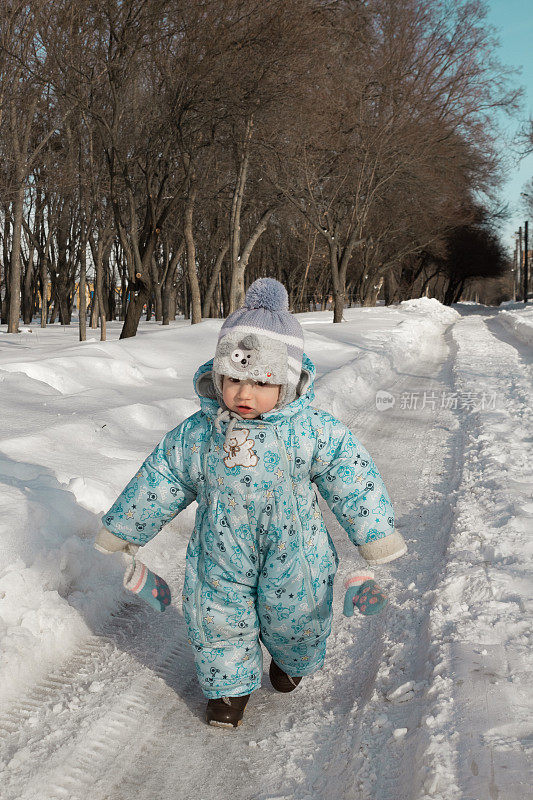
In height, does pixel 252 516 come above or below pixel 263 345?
below

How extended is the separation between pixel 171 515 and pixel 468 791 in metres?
1.24

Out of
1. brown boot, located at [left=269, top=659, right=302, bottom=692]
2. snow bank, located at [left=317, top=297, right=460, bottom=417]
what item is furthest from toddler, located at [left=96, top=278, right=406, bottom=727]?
snow bank, located at [left=317, top=297, right=460, bottom=417]

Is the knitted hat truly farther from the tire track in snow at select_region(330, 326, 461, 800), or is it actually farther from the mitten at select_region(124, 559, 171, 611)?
the tire track in snow at select_region(330, 326, 461, 800)

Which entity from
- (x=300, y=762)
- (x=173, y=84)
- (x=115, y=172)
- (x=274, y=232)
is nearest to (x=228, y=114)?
(x=173, y=84)

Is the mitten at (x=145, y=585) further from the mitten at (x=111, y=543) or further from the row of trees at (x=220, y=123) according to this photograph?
the row of trees at (x=220, y=123)

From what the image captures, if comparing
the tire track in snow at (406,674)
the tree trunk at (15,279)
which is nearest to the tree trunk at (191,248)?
the tree trunk at (15,279)

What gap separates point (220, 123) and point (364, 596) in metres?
15.4

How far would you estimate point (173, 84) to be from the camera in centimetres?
1401

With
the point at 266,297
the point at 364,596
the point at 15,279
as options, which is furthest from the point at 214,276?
the point at 364,596

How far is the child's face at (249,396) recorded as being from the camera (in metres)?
2.32

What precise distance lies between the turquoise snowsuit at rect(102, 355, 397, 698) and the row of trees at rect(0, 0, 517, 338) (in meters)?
10.6

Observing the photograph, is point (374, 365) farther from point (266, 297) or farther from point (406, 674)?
point (266, 297)

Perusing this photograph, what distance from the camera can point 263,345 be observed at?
2.33m

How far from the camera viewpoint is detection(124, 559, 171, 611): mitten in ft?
8.03
